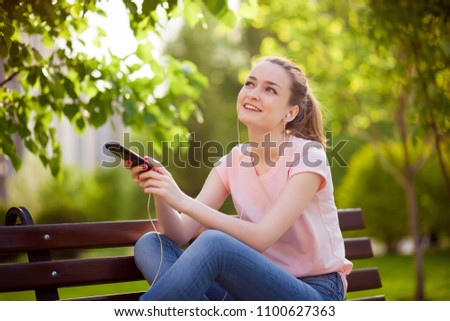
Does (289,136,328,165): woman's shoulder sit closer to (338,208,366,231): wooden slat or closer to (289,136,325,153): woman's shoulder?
(289,136,325,153): woman's shoulder

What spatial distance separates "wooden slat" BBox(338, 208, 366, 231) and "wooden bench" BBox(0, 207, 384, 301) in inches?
41.7

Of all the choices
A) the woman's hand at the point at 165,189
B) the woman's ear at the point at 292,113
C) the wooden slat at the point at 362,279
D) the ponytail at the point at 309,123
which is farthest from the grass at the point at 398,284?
the woman's hand at the point at 165,189

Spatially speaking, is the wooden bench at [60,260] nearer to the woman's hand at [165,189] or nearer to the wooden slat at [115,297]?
the wooden slat at [115,297]

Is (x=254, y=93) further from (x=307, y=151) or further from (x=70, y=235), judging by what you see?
(x=70, y=235)

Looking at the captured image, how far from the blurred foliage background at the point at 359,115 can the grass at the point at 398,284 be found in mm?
459

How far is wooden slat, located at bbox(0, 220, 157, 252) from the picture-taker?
2.73 meters

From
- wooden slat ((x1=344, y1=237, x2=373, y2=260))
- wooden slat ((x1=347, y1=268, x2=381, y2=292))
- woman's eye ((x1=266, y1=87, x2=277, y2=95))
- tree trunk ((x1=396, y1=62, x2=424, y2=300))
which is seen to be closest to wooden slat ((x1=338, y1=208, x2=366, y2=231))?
wooden slat ((x1=344, y1=237, x2=373, y2=260))

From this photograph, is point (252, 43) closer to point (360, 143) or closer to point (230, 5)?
point (360, 143)

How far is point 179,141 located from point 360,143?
37.4 feet

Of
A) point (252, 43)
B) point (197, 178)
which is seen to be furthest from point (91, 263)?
point (252, 43)

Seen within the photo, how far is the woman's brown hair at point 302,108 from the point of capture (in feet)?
10.1

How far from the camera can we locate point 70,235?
2867 mm

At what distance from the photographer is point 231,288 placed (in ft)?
8.52
